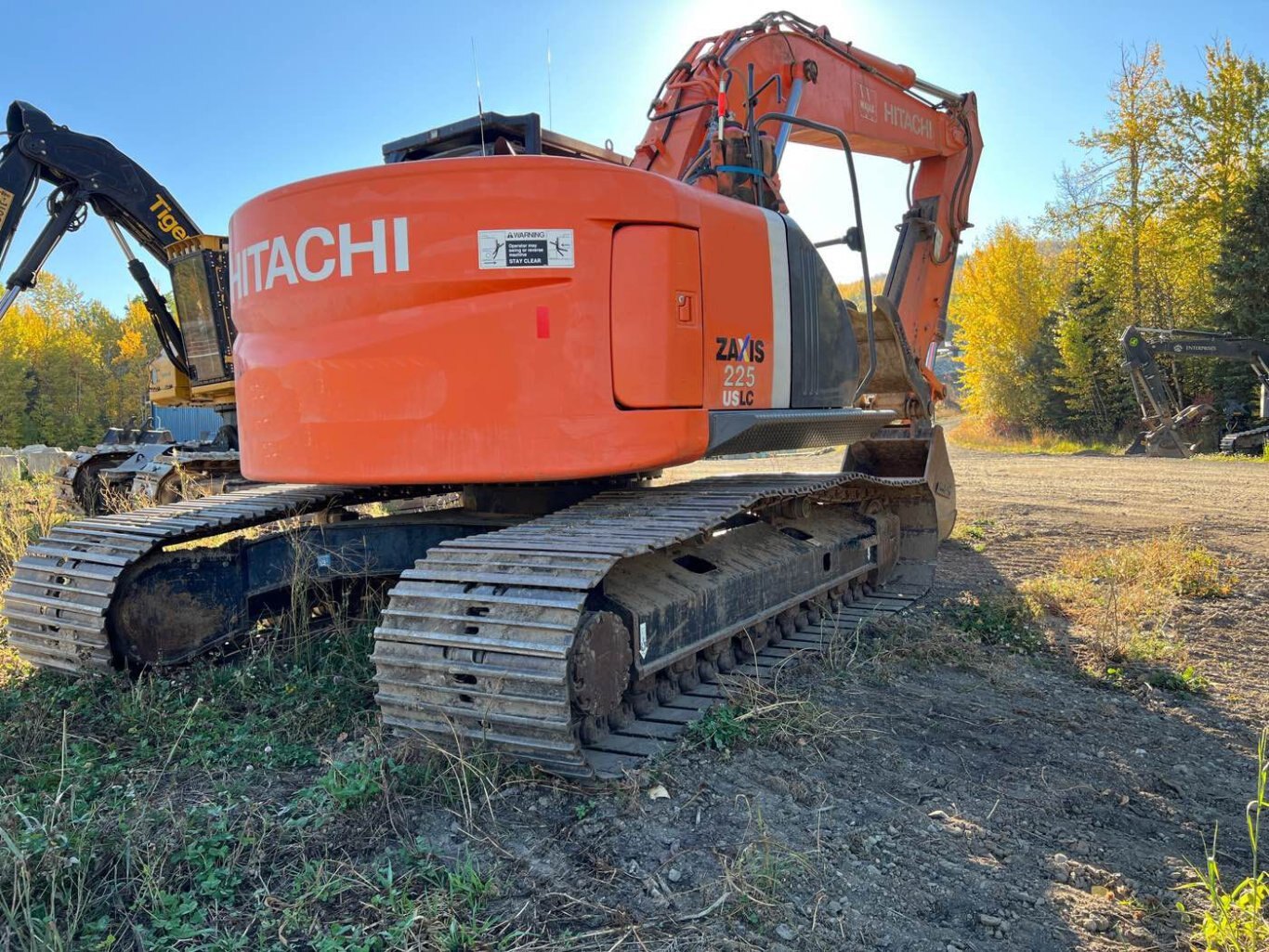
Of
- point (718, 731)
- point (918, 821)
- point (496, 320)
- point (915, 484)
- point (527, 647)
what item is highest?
point (496, 320)

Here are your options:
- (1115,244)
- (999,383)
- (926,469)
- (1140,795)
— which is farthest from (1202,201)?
(1140,795)

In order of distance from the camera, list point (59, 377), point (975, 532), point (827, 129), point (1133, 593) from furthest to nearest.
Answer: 1. point (59, 377)
2. point (975, 532)
3. point (1133, 593)
4. point (827, 129)

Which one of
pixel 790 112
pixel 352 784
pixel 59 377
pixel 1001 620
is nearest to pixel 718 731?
pixel 352 784

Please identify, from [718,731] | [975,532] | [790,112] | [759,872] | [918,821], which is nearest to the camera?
[759,872]

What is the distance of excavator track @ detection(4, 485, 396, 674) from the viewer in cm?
420

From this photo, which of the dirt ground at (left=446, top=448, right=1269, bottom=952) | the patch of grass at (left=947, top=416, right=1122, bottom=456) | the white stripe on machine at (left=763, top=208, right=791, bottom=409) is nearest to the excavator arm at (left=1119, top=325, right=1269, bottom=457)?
the patch of grass at (left=947, top=416, right=1122, bottom=456)

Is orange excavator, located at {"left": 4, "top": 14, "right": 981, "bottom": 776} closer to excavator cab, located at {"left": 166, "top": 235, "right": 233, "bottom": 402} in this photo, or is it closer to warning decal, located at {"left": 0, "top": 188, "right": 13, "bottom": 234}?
excavator cab, located at {"left": 166, "top": 235, "right": 233, "bottom": 402}

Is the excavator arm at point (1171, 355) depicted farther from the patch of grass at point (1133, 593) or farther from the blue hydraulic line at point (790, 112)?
the blue hydraulic line at point (790, 112)

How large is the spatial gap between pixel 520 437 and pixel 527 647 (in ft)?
3.12

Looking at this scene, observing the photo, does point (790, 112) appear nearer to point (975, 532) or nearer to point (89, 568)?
point (975, 532)

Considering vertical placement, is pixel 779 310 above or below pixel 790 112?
below

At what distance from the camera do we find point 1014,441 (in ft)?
99.0

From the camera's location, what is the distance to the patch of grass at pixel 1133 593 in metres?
4.67

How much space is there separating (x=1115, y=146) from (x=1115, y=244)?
108 inches
